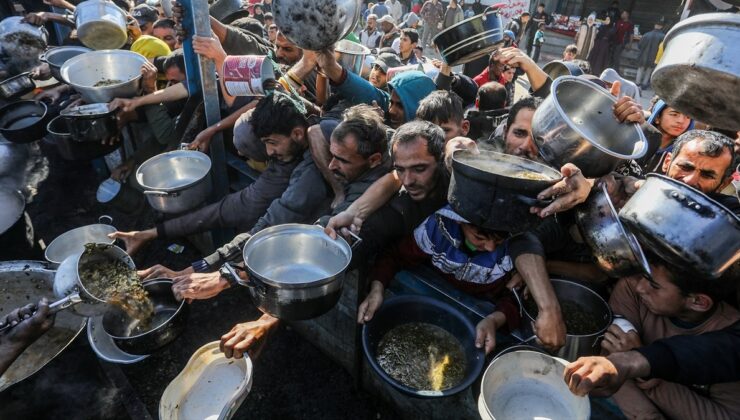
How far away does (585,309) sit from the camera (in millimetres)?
2449

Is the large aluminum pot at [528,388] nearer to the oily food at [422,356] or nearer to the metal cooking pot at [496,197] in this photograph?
the oily food at [422,356]

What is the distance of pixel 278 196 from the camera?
358 cm

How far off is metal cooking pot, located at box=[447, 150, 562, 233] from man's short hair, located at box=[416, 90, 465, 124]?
1.47m

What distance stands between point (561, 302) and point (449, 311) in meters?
0.66

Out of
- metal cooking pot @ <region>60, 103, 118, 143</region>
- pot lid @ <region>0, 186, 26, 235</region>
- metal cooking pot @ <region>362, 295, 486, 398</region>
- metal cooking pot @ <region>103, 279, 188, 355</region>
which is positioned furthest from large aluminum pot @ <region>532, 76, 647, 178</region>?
pot lid @ <region>0, 186, 26, 235</region>

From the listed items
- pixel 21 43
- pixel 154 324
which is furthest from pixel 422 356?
pixel 21 43

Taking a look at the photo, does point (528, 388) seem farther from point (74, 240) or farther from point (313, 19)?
point (74, 240)

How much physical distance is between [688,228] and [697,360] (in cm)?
57

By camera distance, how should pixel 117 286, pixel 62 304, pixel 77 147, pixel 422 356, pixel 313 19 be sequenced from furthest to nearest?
pixel 77 147 → pixel 117 286 → pixel 313 19 → pixel 62 304 → pixel 422 356

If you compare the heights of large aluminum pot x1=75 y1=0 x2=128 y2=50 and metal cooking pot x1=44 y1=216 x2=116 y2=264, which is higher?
large aluminum pot x1=75 y1=0 x2=128 y2=50

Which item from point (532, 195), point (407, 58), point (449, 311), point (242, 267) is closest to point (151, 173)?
point (242, 267)

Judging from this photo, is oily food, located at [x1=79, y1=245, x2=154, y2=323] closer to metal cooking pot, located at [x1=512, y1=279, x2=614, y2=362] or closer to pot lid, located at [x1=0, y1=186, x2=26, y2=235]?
pot lid, located at [x1=0, y1=186, x2=26, y2=235]

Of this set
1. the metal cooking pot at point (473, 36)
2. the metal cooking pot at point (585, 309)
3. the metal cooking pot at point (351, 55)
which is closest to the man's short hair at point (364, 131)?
the metal cooking pot at point (473, 36)

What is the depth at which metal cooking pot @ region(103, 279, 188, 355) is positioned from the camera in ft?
9.45
